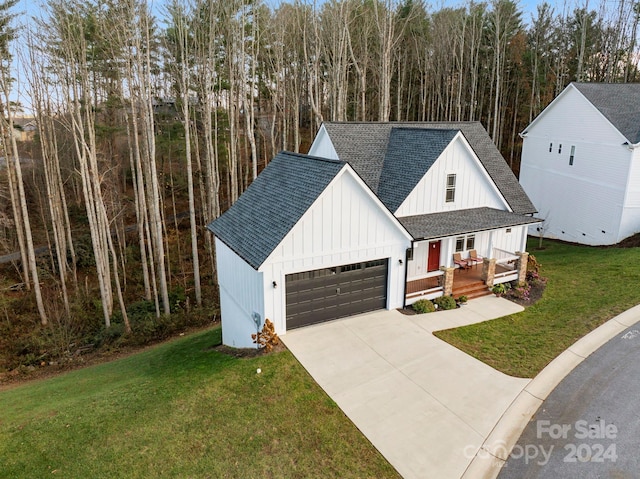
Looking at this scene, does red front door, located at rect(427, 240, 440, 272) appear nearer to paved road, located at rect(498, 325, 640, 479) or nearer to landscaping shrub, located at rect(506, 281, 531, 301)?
landscaping shrub, located at rect(506, 281, 531, 301)

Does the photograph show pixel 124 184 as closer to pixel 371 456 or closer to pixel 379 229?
pixel 379 229

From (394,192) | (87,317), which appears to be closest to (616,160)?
(394,192)

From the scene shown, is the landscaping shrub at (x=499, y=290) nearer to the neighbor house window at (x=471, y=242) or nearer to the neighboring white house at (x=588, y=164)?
the neighbor house window at (x=471, y=242)

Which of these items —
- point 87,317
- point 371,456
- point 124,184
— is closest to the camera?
point 371,456

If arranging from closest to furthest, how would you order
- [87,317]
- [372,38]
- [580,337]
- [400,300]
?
[580,337] < [400,300] < [87,317] < [372,38]

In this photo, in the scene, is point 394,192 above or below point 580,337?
above

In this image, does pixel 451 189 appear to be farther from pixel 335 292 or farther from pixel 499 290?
pixel 335 292

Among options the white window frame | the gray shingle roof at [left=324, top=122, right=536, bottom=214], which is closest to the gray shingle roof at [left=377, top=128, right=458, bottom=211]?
the gray shingle roof at [left=324, top=122, right=536, bottom=214]
